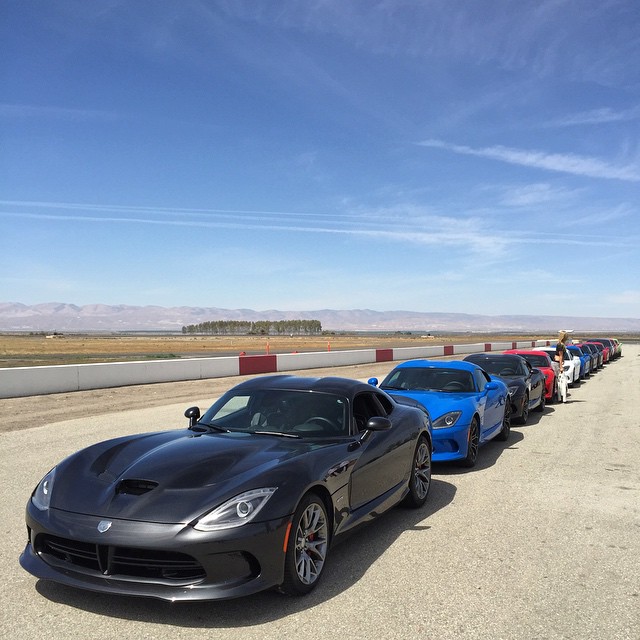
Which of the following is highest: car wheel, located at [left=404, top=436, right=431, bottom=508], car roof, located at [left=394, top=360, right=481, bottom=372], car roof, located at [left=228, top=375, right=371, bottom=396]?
car roof, located at [left=228, top=375, right=371, bottom=396]

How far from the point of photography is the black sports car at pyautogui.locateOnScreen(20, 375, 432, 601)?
3.68m

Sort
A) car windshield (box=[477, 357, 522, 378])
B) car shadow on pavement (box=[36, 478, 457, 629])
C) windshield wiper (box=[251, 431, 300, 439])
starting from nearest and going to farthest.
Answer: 1. car shadow on pavement (box=[36, 478, 457, 629])
2. windshield wiper (box=[251, 431, 300, 439])
3. car windshield (box=[477, 357, 522, 378])

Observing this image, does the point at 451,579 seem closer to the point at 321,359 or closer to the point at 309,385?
the point at 309,385

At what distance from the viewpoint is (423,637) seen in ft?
11.9

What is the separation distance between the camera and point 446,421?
8141 millimetres

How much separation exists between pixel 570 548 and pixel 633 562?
48 cm

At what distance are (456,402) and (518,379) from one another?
4.55 meters

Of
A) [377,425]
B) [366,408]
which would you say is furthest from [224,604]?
[366,408]

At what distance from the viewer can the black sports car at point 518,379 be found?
39.5ft

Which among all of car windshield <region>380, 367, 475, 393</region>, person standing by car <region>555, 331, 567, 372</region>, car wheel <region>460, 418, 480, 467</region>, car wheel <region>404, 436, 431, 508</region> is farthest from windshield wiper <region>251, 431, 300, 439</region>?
person standing by car <region>555, 331, 567, 372</region>

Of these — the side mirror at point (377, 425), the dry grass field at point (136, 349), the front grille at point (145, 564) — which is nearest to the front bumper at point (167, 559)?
the front grille at point (145, 564)

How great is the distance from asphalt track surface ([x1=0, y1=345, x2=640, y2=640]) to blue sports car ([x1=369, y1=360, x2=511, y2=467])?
0.39m

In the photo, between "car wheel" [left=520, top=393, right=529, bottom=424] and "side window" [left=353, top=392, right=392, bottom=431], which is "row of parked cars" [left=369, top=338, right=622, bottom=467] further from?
"side window" [left=353, top=392, right=392, bottom=431]

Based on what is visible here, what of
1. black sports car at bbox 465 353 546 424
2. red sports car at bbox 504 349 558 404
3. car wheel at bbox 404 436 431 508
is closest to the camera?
car wheel at bbox 404 436 431 508
